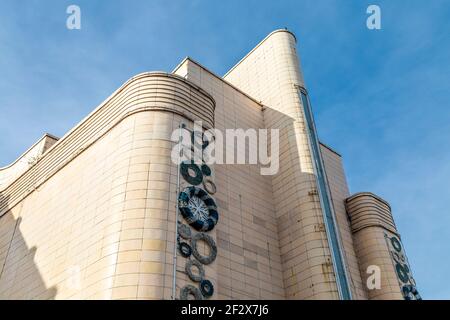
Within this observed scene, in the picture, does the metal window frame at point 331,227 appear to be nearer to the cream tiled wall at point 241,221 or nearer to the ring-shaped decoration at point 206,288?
the cream tiled wall at point 241,221

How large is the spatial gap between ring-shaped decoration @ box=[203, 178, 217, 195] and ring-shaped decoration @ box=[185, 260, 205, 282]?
526cm

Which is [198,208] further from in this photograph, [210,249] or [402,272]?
[402,272]

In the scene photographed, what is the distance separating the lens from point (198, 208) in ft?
87.5

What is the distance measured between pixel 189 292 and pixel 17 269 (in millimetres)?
15371

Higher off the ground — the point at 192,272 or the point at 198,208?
the point at 198,208

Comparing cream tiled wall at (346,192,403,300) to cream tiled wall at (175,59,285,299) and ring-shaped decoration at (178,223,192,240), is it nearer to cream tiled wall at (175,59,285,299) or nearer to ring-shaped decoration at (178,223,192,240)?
cream tiled wall at (175,59,285,299)

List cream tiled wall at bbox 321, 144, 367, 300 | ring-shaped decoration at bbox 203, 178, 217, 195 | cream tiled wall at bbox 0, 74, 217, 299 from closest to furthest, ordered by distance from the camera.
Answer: cream tiled wall at bbox 0, 74, 217, 299 → ring-shaped decoration at bbox 203, 178, 217, 195 → cream tiled wall at bbox 321, 144, 367, 300

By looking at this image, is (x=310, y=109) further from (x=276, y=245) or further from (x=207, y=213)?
(x=207, y=213)

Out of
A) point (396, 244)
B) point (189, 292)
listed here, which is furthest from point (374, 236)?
point (189, 292)

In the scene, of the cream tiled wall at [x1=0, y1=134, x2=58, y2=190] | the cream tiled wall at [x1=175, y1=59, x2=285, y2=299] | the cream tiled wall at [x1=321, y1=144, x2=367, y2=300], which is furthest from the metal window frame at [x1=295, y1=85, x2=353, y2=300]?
the cream tiled wall at [x1=0, y1=134, x2=58, y2=190]

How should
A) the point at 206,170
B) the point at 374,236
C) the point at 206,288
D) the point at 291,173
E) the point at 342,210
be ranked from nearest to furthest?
the point at 206,288 < the point at 206,170 < the point at 291,173 < the point at 374,236 < the point at 342,210

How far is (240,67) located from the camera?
46688 millimetres

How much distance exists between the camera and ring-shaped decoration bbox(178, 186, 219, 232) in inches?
1003

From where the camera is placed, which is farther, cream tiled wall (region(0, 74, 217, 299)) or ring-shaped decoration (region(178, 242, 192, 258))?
ring-shaped decoration (region(178, 242, 192, 258))
